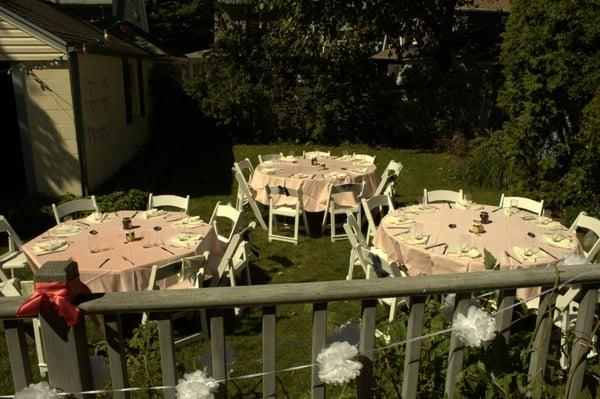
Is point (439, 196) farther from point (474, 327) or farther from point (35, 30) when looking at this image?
point (35, 30)

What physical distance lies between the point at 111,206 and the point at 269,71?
8834mm

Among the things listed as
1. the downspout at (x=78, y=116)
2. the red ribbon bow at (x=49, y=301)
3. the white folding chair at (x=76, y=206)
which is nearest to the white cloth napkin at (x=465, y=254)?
the red ribbon bow at (x=49, y=301)

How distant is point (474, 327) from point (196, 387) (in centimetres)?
112

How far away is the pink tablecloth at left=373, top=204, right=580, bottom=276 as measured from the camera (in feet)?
15.0

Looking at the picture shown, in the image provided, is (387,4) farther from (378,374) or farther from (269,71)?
(378,374)

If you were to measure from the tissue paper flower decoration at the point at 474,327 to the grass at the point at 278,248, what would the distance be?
24.4 inches

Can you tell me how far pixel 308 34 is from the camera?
51.9 feet

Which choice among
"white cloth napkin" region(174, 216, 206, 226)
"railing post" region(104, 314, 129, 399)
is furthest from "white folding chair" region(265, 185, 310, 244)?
"railing post" region(104, 314, 129, 399)

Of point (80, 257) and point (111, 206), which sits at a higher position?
point (80, 257)

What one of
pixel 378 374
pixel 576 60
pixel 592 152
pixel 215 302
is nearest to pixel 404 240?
pixel 378 374

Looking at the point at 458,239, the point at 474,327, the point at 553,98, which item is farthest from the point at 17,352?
the point at 553,98

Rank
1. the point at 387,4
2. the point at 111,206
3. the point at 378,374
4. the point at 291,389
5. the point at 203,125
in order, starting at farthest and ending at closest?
the point at 203,125 → the point at 387,4 → the point at 111,206 → the point at 291,389 → the point at 378,374

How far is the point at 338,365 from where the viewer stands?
187 centimetres

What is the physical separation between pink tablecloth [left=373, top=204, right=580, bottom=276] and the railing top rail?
2493 millimetres
